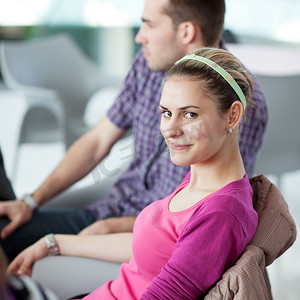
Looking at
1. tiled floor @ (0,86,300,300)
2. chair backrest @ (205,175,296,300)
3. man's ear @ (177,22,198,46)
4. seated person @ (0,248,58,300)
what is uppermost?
man's ear @ (177,22,198,46)

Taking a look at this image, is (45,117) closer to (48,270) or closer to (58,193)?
(58,193)

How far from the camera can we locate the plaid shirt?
180cm

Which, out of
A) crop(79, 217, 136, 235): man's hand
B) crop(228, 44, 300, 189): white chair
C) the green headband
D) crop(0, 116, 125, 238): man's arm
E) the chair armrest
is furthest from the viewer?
crop(228, 44, 300, 189): white chair

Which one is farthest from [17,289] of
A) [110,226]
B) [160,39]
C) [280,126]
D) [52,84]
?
[52,84]

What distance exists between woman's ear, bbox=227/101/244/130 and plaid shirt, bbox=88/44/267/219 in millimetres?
533

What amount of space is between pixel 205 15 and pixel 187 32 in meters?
0.08

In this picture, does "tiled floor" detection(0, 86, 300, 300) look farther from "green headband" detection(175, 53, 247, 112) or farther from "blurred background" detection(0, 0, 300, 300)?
"green headband" detection(175, 53, 247, 112)

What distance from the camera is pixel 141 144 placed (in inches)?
74.9

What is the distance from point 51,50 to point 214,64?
282 centimetres

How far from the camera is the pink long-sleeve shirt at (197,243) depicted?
103 centimetres

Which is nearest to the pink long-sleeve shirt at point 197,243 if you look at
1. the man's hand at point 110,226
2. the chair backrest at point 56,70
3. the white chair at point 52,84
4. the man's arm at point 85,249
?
the man's arm at point 85,249

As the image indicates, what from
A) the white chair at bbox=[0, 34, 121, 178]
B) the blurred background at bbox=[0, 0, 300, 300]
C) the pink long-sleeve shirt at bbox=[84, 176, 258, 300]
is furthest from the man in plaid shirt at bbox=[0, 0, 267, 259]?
the blurred background at bbox=[0, 0, 300, 300]

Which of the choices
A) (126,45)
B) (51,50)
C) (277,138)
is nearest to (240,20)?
(126,45)

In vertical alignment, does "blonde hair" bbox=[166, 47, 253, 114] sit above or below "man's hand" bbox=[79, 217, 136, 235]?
above
